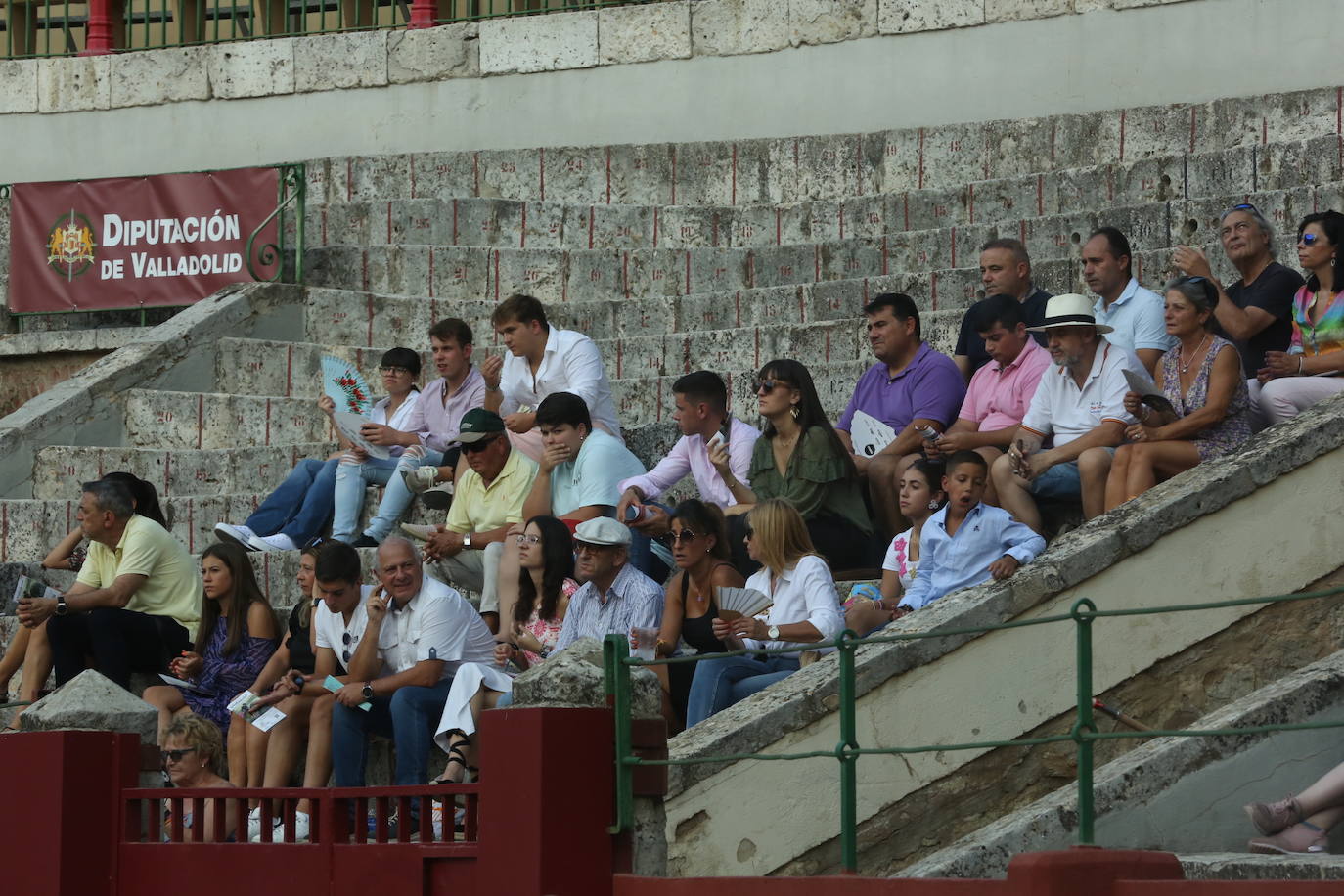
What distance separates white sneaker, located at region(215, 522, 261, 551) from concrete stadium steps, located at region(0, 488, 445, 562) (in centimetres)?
65

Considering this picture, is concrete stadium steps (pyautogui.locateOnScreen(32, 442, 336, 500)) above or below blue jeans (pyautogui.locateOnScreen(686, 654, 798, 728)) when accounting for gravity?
above

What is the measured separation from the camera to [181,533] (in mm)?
11805

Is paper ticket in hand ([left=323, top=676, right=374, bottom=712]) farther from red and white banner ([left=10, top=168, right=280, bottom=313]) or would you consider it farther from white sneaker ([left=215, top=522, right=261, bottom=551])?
red and white banner ([left=10, top=168, right=280, bottom=313])

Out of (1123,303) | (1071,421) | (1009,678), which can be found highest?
(1123,303)

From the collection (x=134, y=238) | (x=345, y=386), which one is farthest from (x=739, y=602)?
(x=134, y=238)

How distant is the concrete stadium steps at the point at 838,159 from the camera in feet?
44.4

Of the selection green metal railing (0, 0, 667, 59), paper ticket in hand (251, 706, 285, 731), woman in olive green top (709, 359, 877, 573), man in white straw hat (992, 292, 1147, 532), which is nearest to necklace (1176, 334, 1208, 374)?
man in white straw hat (992, 292, 1147, 532)

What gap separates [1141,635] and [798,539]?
5.47ft

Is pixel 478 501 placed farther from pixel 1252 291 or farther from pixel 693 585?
pixel 1252 291

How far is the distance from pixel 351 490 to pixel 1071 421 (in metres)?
3.64

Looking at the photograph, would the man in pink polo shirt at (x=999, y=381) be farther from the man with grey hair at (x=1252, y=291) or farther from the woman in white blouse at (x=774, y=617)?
the woman in white blouse at (x=774, y=617)

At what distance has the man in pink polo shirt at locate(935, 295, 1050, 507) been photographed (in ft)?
30.9

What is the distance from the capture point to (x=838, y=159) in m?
14.9

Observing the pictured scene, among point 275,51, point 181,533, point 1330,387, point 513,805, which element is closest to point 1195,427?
point 1330,387
